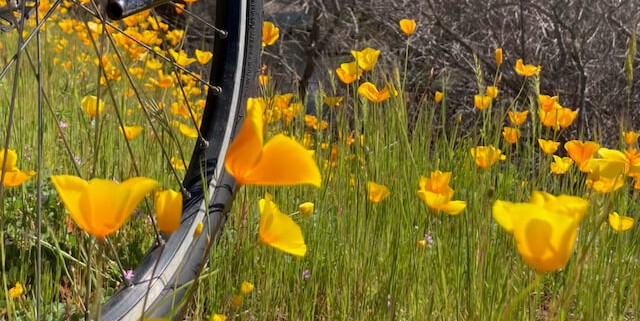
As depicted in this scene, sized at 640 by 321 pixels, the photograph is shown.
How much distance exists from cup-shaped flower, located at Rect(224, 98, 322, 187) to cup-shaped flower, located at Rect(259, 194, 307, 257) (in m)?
0.16

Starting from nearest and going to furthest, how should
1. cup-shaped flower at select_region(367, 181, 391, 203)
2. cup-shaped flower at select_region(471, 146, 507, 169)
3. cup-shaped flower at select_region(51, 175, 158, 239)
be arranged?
cup-shaped flower at select_region(51, 175, 158, 239)
cup-shaped flower at select_region(367, 181, 391, 203)
cup-shaped flower at select_region(471, 146, 507, 169)

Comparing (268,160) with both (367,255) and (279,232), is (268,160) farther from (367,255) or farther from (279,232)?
(367,255)

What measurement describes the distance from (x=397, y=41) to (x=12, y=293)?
173 inches

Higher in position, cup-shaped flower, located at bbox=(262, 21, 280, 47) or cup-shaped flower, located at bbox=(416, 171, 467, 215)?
cup-shaped flower, located at bbox=(262, 21, 280, 47)

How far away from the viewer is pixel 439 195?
1.35 metres

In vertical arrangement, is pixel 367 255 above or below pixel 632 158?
below

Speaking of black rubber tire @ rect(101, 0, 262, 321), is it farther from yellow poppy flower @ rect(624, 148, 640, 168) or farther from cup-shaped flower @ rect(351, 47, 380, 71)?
yellow poppy flower @ rect(624, 148, 640, 168)

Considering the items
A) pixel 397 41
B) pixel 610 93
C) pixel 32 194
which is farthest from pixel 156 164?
pixel 397 41

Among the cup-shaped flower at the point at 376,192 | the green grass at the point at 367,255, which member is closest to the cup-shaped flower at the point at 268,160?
the green grass at the point at 367,255

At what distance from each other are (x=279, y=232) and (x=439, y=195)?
0.59m

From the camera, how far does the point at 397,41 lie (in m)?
5.51

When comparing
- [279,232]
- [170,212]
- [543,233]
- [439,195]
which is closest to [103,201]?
[170,212]

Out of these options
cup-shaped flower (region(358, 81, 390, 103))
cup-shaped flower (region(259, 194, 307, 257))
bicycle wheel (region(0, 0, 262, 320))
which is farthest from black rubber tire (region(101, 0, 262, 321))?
cup-shaped flower (region(259, 194, 307, 257))

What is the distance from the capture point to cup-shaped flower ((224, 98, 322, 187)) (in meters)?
0.63
